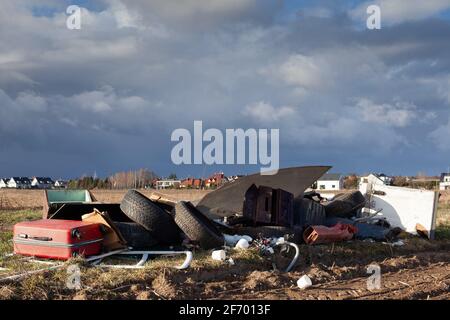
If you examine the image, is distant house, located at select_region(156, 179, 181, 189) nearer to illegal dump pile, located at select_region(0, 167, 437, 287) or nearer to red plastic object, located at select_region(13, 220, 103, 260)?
illegal dump pile, located at select_region(0, 167, 437, 287)

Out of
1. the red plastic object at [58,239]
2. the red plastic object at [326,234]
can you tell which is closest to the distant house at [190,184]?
the red plastic object at [326,234]

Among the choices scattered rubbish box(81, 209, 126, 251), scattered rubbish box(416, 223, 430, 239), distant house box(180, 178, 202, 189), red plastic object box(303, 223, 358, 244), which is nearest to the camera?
scattered rubbish box(81, 209, 126, 251)

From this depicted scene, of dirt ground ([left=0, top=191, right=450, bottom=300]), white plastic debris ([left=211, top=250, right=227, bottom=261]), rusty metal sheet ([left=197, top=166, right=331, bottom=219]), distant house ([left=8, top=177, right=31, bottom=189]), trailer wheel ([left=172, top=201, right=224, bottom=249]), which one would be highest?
rusty metal sheet ([left=197, top=166, right=331, bottom=219])

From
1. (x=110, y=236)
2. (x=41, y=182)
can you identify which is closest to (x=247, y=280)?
(x=110, y=236)

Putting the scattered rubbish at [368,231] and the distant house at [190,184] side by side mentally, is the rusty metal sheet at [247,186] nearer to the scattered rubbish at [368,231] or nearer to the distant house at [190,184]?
the scattered rubbish at [368,231]

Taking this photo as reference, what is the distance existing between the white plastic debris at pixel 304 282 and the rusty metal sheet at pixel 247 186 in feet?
11.6

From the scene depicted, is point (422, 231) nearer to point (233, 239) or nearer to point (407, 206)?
point (407, 206)

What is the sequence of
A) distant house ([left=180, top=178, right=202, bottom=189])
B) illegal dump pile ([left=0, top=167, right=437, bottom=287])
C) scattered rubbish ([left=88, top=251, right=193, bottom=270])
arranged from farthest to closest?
distant house ([left=180, top=178, right=202, bottom=189]), illegal dump pile ([left=0, top=167, right=437, bottom=287]), scattered rubbish ([left=88, top=251, right=193, bottom=270])

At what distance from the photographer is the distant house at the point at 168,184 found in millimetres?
40312

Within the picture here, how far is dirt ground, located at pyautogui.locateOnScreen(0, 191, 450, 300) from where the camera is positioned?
5828 millimetres

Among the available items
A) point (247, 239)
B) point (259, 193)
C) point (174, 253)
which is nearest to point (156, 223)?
point (174, 253)

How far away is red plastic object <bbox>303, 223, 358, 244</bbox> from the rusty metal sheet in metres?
1.45

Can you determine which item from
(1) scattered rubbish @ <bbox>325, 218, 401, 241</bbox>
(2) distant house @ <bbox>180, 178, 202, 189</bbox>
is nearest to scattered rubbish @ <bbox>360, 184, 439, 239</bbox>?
(1) scattered rubbish @ <bbox>325, 218, 401, 241</bbox>

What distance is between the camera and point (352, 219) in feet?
36.2
